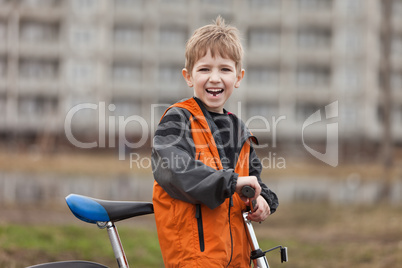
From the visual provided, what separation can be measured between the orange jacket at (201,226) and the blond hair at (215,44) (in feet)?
1.06

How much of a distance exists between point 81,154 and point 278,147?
14.7 m

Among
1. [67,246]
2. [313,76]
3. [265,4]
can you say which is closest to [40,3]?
[265,4]

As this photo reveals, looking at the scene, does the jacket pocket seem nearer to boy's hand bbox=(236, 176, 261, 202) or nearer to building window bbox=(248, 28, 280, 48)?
boy's hand bbox=(236, 176, 261, 202)

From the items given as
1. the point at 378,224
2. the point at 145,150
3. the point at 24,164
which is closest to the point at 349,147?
the point at 145,150

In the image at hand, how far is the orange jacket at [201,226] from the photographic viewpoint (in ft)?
7.91

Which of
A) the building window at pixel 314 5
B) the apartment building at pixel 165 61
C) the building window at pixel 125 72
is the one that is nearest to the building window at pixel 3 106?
the apartment building at pixel 165 61

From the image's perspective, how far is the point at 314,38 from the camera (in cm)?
4344

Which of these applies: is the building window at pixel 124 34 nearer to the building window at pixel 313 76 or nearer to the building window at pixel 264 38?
the building window at pixel 264 38

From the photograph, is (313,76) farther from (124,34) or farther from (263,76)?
(124,34)

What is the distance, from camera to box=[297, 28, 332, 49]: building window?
4328 cm

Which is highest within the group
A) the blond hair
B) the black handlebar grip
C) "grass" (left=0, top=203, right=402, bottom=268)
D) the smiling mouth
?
the blond hair

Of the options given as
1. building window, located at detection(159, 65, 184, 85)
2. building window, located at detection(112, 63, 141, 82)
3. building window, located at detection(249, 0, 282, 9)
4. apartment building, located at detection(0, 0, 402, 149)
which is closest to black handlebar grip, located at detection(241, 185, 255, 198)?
apartment building, located at detection(0, 0, 402, 149)

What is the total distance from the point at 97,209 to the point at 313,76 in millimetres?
42439

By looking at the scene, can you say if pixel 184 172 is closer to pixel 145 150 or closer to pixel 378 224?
pixel 378 224
